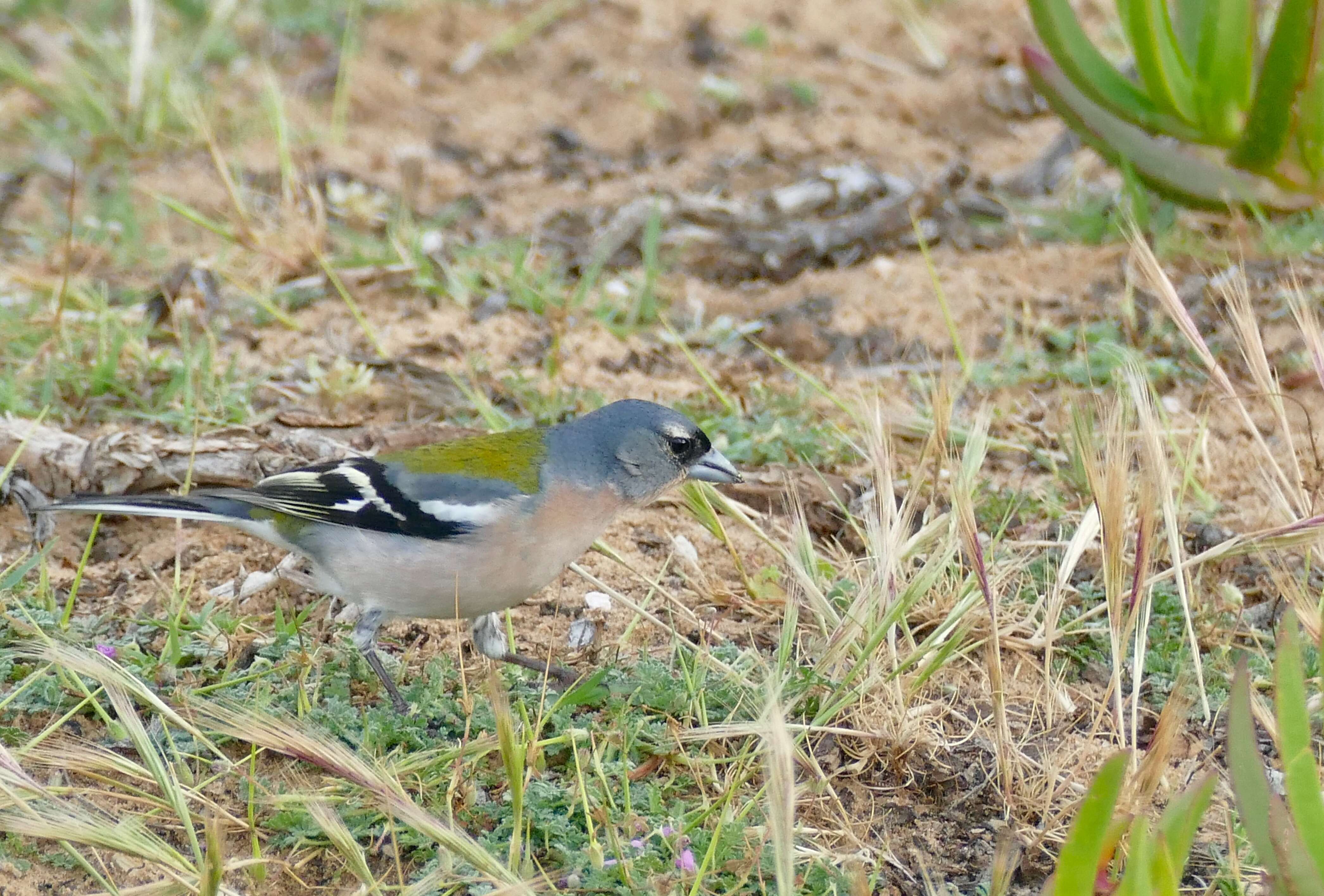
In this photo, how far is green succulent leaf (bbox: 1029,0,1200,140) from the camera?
5.20 metres

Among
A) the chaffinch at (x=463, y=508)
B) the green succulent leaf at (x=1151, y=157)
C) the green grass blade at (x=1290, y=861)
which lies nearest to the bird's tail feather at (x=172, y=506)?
the chaffinch at (x=463, y=508)

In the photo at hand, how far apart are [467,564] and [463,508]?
20cm

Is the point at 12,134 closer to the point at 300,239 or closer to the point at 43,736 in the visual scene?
the point at 300,239

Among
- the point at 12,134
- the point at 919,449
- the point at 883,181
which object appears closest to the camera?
the point at 919,449

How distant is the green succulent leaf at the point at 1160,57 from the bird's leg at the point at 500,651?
9.76 feet

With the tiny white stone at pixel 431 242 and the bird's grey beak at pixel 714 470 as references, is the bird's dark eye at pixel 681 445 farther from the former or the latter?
the tiny white stone at pixel 431 242

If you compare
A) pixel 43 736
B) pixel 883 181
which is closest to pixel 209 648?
pixel 43 736

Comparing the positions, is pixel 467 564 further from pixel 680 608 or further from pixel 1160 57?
pixel 1160 57

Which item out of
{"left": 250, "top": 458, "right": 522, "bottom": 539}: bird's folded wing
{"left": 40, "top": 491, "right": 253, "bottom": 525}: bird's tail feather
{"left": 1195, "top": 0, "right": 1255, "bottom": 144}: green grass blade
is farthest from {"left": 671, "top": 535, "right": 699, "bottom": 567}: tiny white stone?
{"left": 1195, "top": 0, "right": 1255, "bottom": 144}: green grass blade

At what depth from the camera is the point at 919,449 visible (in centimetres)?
465

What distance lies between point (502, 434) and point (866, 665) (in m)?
1.26

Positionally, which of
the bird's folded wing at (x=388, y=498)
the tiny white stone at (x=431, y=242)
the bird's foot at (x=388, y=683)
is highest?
the bird's folded wing at (x=388, y=498)

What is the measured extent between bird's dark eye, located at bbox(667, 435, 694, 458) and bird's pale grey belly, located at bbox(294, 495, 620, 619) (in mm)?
323

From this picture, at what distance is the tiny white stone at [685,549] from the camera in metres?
4.11
